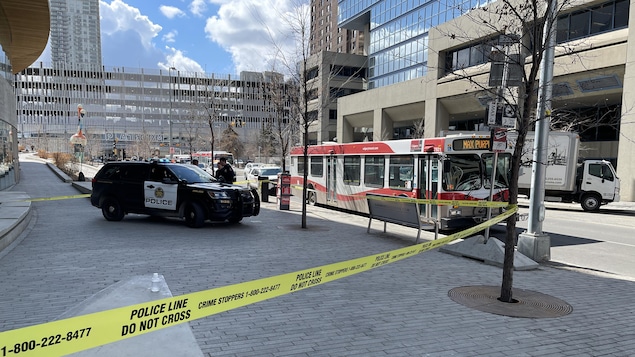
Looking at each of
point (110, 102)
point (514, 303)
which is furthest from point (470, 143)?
point (110, 102)

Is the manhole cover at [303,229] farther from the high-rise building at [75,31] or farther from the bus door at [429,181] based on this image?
the high-rise building at [75,31]

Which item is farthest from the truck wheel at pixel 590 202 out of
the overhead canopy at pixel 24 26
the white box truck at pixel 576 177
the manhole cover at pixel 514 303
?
the overhead canopy at pixel 24 26

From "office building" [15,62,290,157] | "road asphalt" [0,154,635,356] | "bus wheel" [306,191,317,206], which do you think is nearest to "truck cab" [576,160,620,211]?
"bus wheel" [306,191,317,206]

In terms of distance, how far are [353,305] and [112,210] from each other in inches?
355

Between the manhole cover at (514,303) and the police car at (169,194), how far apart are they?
6.35 metres

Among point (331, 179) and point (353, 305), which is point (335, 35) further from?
point (353, 305)

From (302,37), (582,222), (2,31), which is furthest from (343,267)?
(2,31)

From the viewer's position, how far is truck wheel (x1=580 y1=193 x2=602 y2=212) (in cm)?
1845

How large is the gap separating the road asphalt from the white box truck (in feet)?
41.8

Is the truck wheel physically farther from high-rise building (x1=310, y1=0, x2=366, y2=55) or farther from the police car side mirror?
high-rise building (x1=310, y1=0, x2=366, y2=55)

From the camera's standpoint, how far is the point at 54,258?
7.01 metres

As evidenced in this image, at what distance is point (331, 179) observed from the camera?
52.7 ft

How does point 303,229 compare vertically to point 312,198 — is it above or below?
below

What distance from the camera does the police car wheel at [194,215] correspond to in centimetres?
1031
